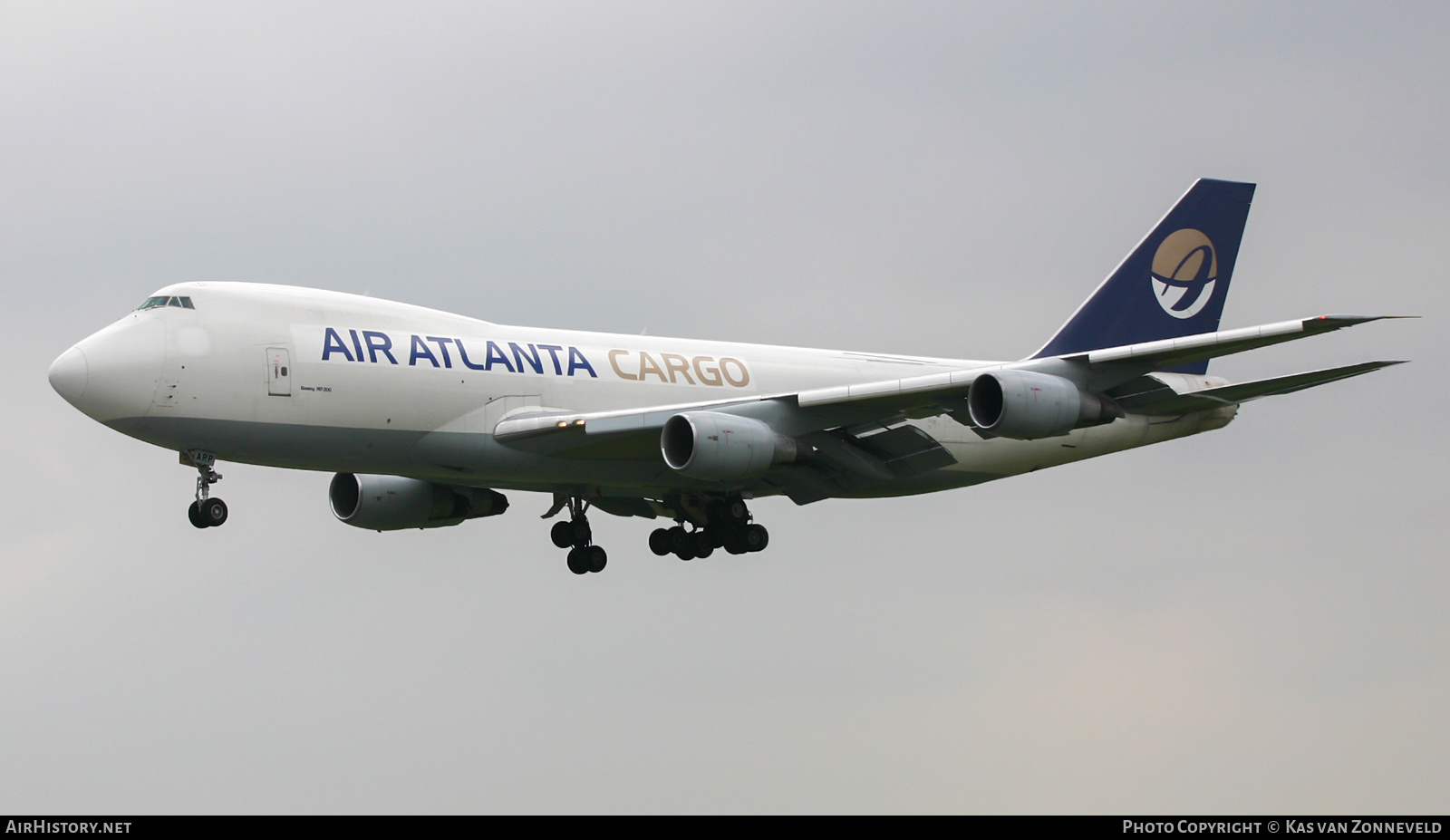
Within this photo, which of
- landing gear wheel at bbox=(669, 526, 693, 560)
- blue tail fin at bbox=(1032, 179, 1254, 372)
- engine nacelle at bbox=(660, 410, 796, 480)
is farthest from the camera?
blue tail fin at bbox=(1032, 179, 1254, 372)

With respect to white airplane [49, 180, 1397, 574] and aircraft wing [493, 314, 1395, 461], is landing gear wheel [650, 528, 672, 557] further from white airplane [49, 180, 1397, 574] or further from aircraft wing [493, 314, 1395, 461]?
aircraft wing [493, 314, 1395, 461]

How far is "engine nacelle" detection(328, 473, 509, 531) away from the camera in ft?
127

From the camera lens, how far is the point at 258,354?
31594mm

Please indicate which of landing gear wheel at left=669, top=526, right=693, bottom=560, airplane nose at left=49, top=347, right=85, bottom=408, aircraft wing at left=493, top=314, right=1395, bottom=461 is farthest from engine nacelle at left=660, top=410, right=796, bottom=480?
airplane nose at left=49, top=347, right=85, bottom=408

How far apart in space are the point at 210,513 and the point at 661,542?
12221 millimetres

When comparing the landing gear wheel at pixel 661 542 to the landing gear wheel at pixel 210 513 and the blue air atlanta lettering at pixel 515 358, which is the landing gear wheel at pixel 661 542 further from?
the landing gear wheel at pixel 210 513

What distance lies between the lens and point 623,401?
3584 cm

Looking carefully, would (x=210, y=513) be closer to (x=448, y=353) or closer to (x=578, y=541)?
(x=448, y=353)

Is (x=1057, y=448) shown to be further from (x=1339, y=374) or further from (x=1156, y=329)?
(x=1339, y=374)

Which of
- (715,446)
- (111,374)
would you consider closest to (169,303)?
(111,374)

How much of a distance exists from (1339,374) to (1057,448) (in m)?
9.00

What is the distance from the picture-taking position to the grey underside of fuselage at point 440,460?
3120cm

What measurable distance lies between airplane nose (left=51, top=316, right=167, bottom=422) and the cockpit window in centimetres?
86

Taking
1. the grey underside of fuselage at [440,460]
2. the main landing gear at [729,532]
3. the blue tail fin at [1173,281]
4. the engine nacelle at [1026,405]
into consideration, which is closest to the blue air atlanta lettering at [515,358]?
the grey underside of fuselage at [440,460]
